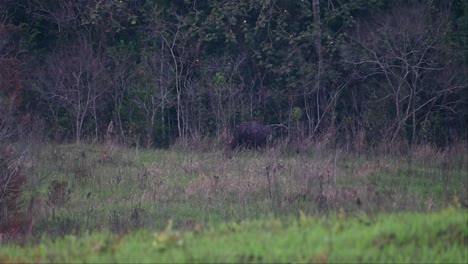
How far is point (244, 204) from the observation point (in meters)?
12.5

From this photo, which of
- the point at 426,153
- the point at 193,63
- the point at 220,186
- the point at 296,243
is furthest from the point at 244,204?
the point at 193,63

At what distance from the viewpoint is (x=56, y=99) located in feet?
83.5

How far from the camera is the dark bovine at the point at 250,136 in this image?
2078cm

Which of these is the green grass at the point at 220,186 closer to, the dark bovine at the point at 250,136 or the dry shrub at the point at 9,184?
the dry shrub at the point at 9,184

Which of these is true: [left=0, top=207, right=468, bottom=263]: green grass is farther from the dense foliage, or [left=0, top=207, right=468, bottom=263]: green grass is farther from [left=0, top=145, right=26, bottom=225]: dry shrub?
the dense foliage

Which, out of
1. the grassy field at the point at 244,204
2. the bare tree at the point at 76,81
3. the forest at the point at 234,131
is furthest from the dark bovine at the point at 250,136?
the bare tree at the point at 76,81

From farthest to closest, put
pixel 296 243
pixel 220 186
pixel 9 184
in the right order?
pixel 220 186 → pixel 9 184 → pixel 296 243

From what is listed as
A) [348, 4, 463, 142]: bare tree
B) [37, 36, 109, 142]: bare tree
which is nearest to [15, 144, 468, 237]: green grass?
[348, 4, 463, 142]: bare tree

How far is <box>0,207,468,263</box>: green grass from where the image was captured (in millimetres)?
6867

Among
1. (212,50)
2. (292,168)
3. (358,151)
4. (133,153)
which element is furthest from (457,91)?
(212,50)

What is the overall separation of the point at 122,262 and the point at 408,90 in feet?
51.3

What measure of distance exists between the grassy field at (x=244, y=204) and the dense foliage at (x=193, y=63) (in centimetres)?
454

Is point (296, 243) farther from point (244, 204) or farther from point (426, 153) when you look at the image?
point (426, 153)

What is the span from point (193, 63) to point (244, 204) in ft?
46.2
